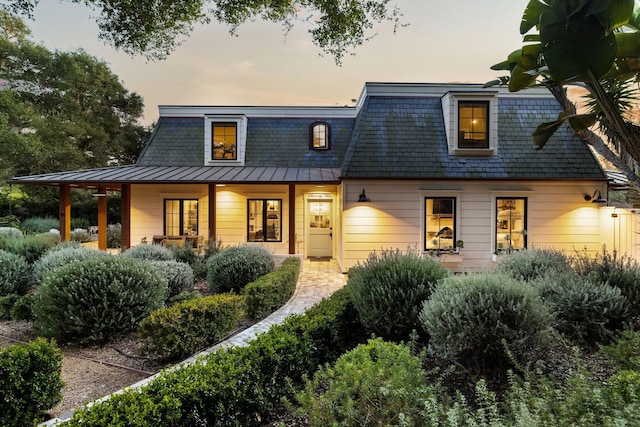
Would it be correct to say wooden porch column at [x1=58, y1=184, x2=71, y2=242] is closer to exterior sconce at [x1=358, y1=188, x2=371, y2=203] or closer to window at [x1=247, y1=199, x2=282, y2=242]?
window at [x1=247, y1=199, x2=282, y2=242]

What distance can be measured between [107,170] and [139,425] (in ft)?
40.1

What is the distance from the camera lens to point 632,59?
4500mm

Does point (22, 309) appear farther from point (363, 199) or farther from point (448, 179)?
point (448, 179)

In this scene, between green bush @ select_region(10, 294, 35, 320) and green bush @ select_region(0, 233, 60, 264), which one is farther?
green bush @ select_region(0, 233, 60, 264)

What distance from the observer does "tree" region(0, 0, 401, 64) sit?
5027 mm

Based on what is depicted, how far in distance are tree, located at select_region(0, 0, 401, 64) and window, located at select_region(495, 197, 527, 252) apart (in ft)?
24.1

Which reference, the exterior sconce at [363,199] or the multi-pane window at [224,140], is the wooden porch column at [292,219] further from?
the multi-pane window at [224,140]

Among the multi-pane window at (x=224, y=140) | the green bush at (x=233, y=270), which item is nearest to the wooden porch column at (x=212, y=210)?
the multi-pane window at (x=224, y=140)

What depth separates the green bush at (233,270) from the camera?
8.25 metres

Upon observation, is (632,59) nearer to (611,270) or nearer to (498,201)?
(611,270)

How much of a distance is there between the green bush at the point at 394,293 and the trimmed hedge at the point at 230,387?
713 millimetres

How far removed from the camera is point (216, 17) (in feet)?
18.0

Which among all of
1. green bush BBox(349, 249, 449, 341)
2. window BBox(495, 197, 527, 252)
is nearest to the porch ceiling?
window BBox(495, 197, 527, 252)

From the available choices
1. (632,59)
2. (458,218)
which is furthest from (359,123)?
(632,59)
